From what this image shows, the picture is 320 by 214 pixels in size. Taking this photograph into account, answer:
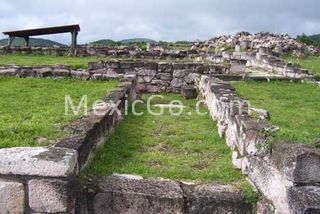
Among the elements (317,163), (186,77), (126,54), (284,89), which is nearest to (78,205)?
(317,163)

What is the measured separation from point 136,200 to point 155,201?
0.18 meters

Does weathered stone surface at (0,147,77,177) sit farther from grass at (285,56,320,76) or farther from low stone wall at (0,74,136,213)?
grass at (285,56,320,76)

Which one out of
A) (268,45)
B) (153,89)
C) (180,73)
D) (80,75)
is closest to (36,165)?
(80,75)

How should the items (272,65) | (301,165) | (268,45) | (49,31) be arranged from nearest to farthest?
(301,165)
(272,65)
(49,31)
(268,45)

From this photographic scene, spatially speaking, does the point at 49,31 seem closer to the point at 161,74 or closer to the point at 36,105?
the point at 161,74

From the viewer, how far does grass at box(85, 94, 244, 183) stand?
513 centimetres

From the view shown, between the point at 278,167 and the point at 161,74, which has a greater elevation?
the point at 161,74

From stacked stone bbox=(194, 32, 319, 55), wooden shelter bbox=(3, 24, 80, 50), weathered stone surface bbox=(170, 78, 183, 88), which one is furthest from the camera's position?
stacked stone bbox=(194, 32, 319, 55)

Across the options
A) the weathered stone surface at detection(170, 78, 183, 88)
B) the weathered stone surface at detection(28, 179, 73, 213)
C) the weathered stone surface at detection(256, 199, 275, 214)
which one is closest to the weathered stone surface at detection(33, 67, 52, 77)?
the weathered stone surface at detection(170, 78, 183, 88)

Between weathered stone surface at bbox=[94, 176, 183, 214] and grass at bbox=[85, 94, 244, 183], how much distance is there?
0.51 metres

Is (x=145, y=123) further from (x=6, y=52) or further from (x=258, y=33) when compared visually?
(x=258, y=33)

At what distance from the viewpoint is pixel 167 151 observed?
6289 millimetres

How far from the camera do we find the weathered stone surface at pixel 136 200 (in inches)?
166

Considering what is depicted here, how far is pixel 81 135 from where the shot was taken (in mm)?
4996
